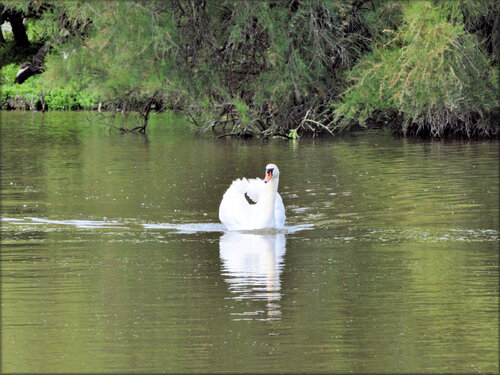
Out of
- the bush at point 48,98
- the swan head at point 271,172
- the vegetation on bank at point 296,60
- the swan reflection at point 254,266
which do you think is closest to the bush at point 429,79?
the vegetation on bank at point 296,60

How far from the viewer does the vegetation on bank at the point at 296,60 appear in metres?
26.4

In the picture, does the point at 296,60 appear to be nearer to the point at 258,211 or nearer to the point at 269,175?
the point at 269,175

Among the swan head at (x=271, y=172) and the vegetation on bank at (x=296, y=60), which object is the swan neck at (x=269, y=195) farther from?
the vegetation on bank at (x=296, y=60)

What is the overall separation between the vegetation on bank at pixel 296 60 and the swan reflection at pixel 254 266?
1248cm

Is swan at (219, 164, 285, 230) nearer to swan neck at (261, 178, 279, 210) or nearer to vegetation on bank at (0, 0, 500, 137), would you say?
swan neck at (261, 178, 279, 210)

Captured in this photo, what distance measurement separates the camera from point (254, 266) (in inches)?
463

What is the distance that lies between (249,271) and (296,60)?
17275mm

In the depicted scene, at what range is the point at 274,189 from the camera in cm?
1473

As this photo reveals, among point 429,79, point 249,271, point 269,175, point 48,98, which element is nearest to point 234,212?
point 269,175

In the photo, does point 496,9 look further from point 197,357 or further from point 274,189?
point 197,357

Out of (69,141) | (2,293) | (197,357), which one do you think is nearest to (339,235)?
(2,293)

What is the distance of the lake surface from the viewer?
8070 millimetres

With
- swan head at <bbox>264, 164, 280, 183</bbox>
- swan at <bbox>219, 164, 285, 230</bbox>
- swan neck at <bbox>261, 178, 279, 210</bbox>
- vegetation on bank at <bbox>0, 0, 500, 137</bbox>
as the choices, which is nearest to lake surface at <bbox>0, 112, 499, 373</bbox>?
swan at <bbox>219, 164, 285, 230</bbox>

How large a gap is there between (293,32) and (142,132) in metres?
6.67
